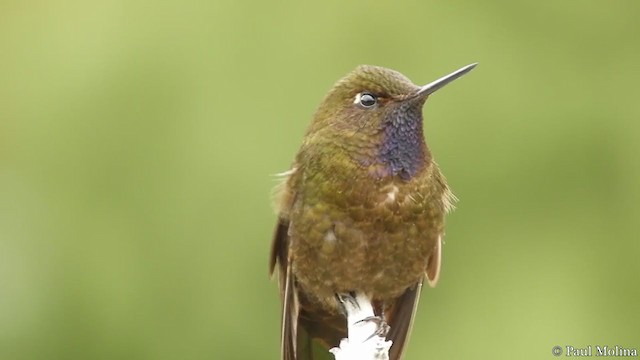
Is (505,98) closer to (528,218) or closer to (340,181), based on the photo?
(528,218)

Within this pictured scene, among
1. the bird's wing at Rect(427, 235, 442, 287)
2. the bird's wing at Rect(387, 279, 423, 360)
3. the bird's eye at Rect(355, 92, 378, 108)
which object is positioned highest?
the bird's eye at Rect(355, 92, 378, 108)

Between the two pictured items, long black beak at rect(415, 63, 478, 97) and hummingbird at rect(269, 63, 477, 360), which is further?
hummingbird at rect(269, 63, 477, 360)

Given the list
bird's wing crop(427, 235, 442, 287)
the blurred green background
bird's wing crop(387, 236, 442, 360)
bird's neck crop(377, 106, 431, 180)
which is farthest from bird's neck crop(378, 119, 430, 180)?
the blurred green background

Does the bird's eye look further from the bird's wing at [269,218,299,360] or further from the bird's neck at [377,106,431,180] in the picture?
the bird's wing at [269,218,299,360]

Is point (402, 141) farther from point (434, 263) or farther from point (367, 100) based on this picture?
point (434, 263)

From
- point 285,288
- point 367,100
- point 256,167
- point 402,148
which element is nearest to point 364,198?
point 402,148

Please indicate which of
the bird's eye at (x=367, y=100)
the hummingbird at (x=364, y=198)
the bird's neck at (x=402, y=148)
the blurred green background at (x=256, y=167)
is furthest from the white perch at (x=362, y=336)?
the blurred green background at (x=256, y=167)

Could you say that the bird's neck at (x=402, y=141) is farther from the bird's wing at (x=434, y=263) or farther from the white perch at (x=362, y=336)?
the white perch at (x=362, y=336)
